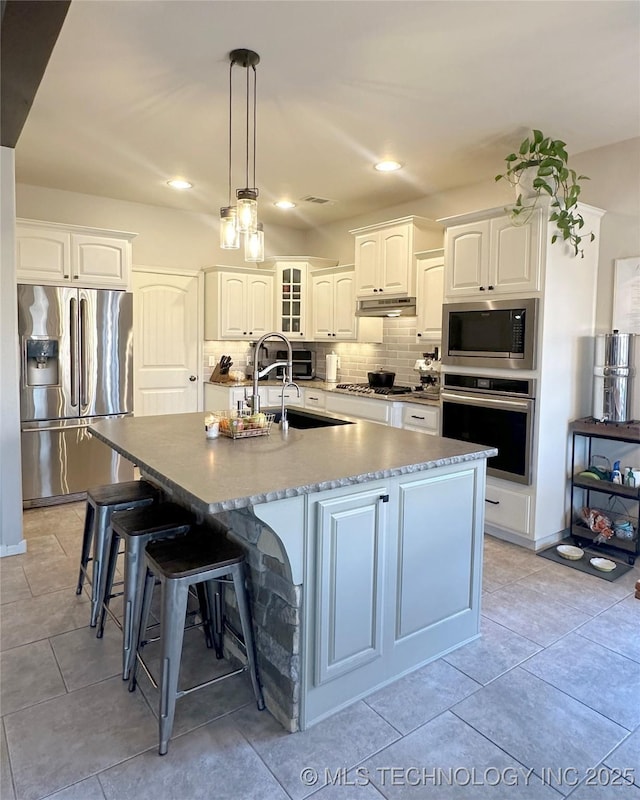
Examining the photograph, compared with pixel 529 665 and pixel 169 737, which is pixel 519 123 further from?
pixel 169 737

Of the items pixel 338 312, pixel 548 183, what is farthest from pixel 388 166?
pixel 338 312

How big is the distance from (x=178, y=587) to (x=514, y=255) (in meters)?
2.98

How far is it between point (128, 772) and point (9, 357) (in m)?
2.53

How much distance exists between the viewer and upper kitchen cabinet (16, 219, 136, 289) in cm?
427

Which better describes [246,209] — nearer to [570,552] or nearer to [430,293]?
[430,293]

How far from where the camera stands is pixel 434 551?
2307mm

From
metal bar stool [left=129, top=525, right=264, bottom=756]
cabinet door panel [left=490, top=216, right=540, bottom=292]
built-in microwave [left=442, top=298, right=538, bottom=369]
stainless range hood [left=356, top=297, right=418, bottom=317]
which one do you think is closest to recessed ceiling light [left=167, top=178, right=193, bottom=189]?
stainless range hood [left=356, top=297, right=418, bottom=317]

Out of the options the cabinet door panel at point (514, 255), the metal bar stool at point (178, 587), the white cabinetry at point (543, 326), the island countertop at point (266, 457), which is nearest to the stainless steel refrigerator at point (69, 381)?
the island countertop at point (266, 457)

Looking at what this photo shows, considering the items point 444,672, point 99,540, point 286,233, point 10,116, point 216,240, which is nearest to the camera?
point 444,672

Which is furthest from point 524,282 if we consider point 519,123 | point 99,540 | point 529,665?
point 99,540

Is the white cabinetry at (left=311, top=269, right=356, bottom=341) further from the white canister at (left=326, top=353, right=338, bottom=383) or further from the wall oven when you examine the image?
the wall oven

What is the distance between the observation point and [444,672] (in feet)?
7.50

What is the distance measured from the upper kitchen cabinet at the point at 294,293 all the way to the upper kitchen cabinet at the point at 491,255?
2167 millimetres

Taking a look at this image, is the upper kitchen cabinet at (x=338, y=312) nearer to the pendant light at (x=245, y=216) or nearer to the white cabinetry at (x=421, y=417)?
the white cabinetry at (x=421, y=417)
